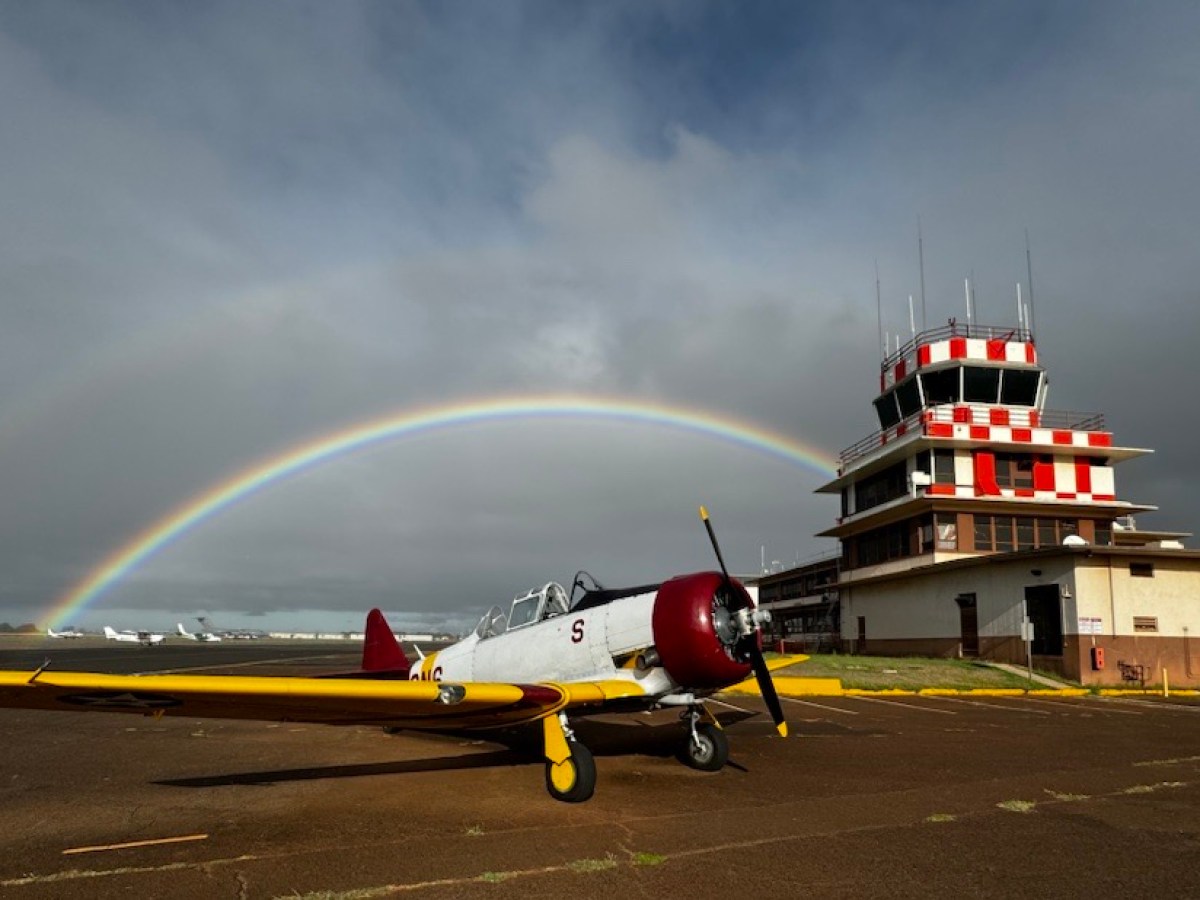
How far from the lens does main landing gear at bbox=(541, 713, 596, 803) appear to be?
8.59 meters

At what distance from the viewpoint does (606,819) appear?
781 cm

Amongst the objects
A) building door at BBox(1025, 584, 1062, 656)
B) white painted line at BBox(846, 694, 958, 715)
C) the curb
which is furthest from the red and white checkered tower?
white painted line at BBox(846, 694, 958, 715)

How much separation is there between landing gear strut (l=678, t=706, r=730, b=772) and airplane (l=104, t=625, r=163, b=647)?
9026 centimetres

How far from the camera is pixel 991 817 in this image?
781 cm

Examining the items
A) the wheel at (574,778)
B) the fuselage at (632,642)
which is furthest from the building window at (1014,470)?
the wheel at (574,778)

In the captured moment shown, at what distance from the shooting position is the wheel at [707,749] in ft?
34.3

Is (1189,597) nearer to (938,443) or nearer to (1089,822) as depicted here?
(938,443)

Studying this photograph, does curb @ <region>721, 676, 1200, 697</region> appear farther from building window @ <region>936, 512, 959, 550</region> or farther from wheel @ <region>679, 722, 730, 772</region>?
wheel @ <region>679, 722, 730, 772</region>

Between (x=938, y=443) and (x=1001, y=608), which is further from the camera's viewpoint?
(x=938, y=443)

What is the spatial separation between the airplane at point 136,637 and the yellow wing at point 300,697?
90.0 meters

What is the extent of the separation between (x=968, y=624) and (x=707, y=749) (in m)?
28.8

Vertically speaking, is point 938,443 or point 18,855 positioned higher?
point 938,443

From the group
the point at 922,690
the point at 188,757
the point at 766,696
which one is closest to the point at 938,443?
the point at 922,690

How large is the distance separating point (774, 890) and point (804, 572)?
5786cm
